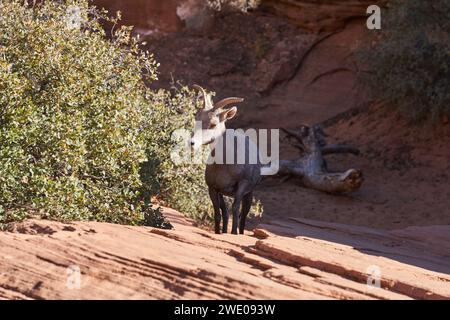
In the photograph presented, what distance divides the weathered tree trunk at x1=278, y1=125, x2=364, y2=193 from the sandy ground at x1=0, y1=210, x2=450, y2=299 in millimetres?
7034

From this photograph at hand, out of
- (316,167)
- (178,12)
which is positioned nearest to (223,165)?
(316,167)

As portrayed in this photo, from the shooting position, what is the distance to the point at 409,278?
6.91 metres

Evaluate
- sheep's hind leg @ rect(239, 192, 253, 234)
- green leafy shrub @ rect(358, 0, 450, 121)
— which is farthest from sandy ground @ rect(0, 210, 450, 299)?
green leafy shrub @ rect(358, 0, 450, 121)

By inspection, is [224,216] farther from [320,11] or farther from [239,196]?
[320,11]

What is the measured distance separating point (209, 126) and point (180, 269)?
13.2ft

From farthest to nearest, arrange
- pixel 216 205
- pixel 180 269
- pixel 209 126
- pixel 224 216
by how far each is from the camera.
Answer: pixel 224 216 < pixel 216 205 < pixel 209 126 < pixel 180 269

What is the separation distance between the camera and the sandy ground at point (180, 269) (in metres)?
6.03

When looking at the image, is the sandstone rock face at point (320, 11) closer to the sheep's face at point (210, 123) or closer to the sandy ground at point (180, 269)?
the sheep's face at point (210, 123)

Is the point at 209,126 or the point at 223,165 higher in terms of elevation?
the point at 209,126

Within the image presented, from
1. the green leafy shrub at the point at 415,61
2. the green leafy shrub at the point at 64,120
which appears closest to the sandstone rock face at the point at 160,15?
the green leafy shrub at the point at 415,61

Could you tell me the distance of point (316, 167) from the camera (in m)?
16.6

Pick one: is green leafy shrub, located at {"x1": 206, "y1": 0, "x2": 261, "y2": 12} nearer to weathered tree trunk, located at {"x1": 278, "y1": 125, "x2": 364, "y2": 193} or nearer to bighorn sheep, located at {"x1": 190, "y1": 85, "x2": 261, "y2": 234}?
weathered tree trunk, located at {"x1": 278, "y1": 125, "x2": 364, "y2": 193}

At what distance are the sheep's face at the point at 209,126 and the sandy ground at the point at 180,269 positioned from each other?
1.84 meters
